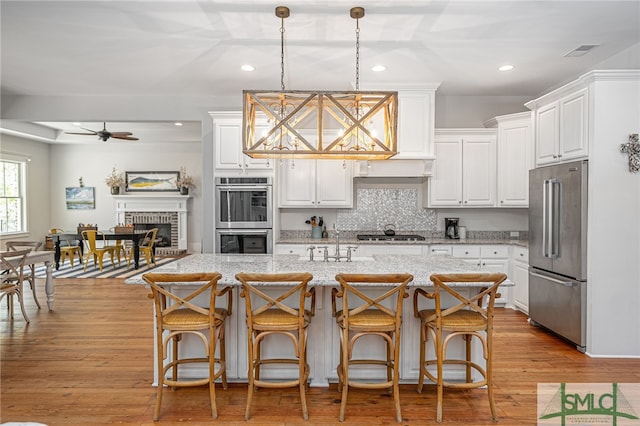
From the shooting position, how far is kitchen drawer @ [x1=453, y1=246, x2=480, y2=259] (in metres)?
5.16

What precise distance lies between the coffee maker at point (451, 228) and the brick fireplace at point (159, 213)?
6.92 meters

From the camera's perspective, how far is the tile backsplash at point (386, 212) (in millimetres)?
5859

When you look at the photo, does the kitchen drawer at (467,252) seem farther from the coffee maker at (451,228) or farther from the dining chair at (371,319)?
the dining chair at (371,319)

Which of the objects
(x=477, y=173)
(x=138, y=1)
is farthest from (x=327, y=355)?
(x=477, y=173)

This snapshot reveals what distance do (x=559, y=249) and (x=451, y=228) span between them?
1866 millimetres

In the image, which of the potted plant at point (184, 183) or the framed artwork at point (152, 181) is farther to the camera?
the framed artwork at point (152, 181)

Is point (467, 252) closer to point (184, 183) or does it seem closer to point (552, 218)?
point (552, 218)

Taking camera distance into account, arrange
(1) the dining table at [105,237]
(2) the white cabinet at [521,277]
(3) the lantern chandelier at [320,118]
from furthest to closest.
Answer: (1) the dining table at [105,237] < (2) the white cabinet at [521,277] < (3) the lantern chandelier at [320,118]

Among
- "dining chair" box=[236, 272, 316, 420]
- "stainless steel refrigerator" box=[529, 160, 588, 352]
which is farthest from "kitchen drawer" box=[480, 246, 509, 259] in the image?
"dining chair" box=[236, 272, 316, 420]

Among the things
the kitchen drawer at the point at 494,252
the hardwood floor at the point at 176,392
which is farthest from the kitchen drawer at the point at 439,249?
the hardwood floor at the point at 176,392

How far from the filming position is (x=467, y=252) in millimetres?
5164

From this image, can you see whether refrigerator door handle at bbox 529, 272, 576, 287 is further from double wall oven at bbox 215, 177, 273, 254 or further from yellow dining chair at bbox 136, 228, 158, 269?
yellow dining chair at bbox 136, 228, 158, 269

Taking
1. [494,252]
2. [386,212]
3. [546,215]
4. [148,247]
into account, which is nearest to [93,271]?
[148,247]

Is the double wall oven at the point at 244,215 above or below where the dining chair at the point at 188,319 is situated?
above
